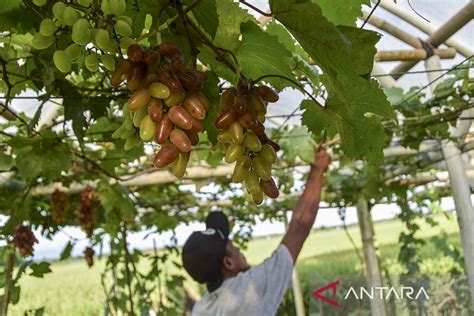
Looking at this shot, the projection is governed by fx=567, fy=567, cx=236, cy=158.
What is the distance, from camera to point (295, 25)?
0.73m

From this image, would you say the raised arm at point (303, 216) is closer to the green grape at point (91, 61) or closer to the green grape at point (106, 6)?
the green grape at point (91, 61)

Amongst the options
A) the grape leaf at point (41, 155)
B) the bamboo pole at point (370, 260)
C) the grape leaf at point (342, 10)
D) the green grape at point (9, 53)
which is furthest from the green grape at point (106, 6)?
the bamboo pole at point (370, 260)

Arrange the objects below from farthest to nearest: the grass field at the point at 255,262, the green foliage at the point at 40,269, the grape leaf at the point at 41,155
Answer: the grass field at the point at 255,262
the green foliage at the point at 40,269
the grape leaf at the point at 41,155

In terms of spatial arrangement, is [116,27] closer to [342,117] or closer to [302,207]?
[342,117]

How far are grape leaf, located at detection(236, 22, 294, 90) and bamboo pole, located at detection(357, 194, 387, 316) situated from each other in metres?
3.69

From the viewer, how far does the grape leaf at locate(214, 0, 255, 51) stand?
3.18ft

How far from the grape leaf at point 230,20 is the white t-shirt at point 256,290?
4.87ft

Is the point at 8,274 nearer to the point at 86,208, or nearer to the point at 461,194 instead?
the point at 86,208

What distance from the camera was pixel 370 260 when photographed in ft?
16.0

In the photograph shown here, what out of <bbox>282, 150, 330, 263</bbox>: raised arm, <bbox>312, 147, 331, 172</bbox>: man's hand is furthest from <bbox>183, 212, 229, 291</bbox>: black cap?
<bbox>312, 147, 331, 172</bbox>: man's hand

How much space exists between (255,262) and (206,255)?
10.5 m

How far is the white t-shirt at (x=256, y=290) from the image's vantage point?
227 cm

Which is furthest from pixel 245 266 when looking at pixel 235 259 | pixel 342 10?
pixel 342 10

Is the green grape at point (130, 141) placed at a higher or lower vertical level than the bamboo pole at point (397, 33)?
lower
